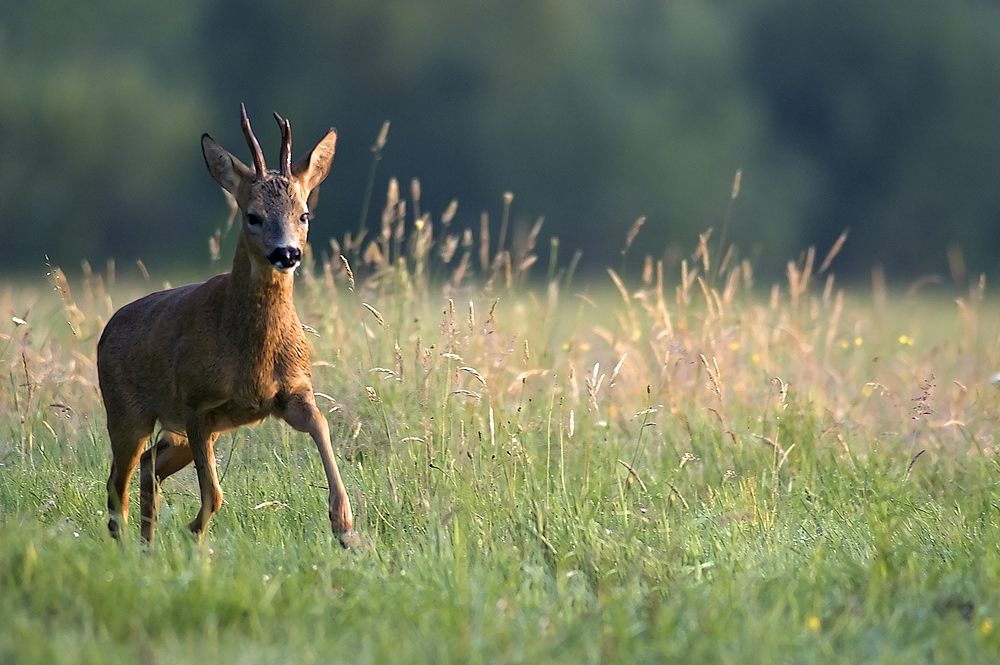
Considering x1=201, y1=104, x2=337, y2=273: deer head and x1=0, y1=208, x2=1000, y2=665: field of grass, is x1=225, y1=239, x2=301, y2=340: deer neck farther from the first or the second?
x1=0, y1=208, x2=1000, y2=665: field of grass

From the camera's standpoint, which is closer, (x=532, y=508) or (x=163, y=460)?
(x=532, y=508)

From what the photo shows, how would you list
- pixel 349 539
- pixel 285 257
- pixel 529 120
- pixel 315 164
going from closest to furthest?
pixel 349 539 → pixel 285 257 → pixel 315 164 → pixel 529 120

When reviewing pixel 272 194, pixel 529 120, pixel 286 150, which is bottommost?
pixel 529 120

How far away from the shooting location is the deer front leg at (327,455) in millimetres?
5848

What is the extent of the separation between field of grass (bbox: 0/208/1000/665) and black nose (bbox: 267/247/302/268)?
18.3 inches

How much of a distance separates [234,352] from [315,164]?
0.90 meters

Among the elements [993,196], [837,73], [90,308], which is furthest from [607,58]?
[90,308]

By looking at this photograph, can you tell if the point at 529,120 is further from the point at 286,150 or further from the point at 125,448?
the point at 286,150

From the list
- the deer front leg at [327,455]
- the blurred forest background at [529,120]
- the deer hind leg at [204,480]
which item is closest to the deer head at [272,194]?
the deer front leg at [327,455]

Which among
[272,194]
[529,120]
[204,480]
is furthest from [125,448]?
[529,120]

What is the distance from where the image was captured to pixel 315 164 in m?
6.72

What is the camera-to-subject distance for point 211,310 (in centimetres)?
657

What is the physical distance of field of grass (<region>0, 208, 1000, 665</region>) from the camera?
4.63m

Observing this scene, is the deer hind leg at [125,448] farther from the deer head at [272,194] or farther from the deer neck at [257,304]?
the deer head at [272,194]
